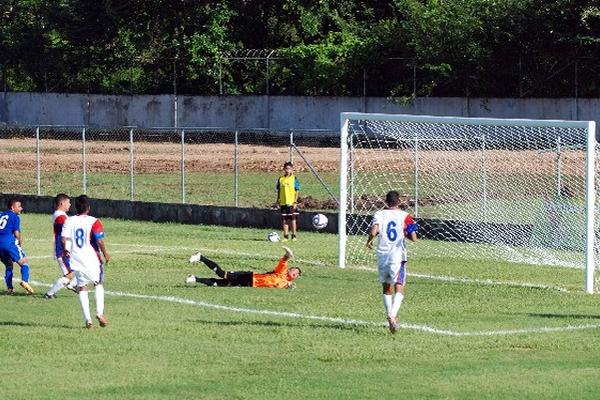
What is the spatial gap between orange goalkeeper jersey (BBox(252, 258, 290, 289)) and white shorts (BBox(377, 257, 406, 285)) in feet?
16.0

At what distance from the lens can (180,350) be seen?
15.8 metres

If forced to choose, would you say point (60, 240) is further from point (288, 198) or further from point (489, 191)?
point (489, 191)

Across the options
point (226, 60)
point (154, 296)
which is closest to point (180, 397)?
point (154, 296)

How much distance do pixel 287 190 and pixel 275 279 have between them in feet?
31.4

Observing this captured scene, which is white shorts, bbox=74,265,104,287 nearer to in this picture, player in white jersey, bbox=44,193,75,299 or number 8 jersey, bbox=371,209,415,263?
player in white jersey, bbox=44,193,75,299

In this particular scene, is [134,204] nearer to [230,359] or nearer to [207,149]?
[207,149]

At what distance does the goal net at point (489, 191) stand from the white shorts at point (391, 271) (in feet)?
28.3

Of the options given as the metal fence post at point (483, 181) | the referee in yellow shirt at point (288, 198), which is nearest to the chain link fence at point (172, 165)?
the referee in yellow shirt at point (288, 198)

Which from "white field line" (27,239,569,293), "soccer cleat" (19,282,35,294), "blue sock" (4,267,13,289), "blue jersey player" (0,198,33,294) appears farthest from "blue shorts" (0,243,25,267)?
"white field line" (27,239,569,293)

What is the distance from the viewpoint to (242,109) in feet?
197

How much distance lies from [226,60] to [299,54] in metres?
3.79

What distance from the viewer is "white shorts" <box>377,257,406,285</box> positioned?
55.1 ft

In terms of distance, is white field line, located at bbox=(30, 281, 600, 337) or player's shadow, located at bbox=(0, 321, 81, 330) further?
player's shadow, located at bbox=(0, 321, 81, 330)

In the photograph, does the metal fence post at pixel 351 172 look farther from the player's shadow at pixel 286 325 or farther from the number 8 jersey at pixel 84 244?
the number 8 jersey at pixel 84 244
